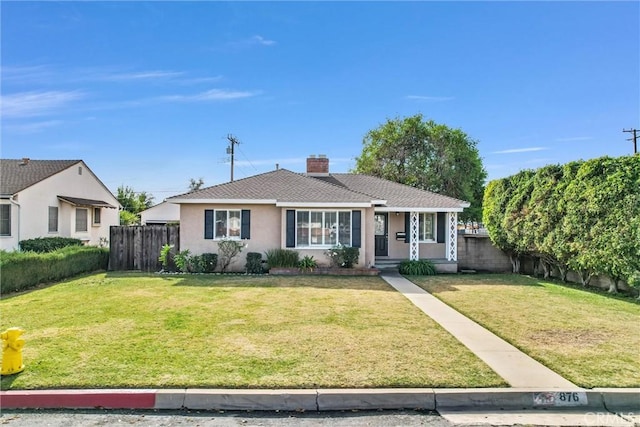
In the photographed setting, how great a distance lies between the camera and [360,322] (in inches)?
289

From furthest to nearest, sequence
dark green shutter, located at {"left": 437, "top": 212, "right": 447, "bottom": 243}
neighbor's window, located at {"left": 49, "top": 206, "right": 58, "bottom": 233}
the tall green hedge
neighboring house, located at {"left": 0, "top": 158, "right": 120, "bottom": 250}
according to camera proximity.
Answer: neighbor's window, located at {"left": 49, "top": 206, "right": 58, "bottom": 233} < neighboring house, located at {"left": 0, "top": 158, "right": 120, "bottom": 250} < dark green shutter, located at {"left": 437, "top": 212, "right": 447, "bottom": 243} < the tall green hedge

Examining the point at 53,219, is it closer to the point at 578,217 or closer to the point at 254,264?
the point at 254,264

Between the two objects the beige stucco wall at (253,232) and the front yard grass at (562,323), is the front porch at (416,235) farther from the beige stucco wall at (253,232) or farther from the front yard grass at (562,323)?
the front yard grass at (562,323)

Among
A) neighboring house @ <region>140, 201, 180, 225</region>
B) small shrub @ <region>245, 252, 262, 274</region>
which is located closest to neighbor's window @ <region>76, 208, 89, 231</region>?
neighboring house @ <region>140, 201, 180, 225</region>

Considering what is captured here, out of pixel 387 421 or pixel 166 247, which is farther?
pixel 166 247

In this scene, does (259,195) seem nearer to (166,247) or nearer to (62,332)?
(166,247)

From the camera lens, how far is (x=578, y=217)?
11.5 meters

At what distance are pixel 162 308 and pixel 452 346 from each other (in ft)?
20.1

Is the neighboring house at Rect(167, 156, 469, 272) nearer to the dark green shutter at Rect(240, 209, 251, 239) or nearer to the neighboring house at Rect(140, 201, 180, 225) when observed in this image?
the dark green shutter at Rect(240, 209, 251, 239)

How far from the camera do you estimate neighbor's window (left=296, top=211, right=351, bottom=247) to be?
50.0 ft

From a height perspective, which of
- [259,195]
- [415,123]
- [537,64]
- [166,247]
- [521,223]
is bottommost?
[166,247]

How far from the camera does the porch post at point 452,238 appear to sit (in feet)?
54.8

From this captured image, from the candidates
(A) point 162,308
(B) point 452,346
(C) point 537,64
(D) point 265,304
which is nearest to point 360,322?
(B) point 452,346

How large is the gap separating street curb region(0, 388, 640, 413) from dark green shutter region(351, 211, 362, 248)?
10751 mm
